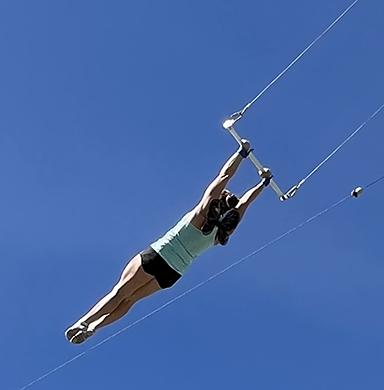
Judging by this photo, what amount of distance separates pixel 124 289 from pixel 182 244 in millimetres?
711

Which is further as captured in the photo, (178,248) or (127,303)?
(127,303)

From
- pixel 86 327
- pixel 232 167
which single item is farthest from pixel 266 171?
pixel 86 327

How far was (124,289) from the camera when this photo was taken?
86.4 ft

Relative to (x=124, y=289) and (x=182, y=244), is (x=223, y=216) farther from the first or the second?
(x=124, y=289)

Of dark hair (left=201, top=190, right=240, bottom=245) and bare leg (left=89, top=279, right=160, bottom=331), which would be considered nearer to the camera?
dark hair (left=201, top=190, right=240, bottom=245)

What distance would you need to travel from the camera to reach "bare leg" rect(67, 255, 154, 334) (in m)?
26.2

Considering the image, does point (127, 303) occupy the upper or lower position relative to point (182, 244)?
lower

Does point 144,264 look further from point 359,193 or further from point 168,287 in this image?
point 359,193

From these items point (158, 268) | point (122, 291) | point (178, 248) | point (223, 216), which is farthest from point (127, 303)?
point (223, 216)

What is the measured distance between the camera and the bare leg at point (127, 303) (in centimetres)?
2623

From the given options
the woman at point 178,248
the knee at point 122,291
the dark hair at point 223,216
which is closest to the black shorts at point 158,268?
the woman at point 178,248

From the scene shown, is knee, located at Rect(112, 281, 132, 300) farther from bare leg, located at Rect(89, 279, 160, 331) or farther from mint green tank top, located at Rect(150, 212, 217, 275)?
mint green tank top, located at Rect(150, 212, 217, 275)

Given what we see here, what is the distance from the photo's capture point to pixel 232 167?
2611cm

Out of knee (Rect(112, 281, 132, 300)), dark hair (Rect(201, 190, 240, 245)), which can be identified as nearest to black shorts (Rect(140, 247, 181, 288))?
knee (Rect(112, 281, 132, 300))
